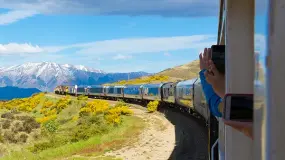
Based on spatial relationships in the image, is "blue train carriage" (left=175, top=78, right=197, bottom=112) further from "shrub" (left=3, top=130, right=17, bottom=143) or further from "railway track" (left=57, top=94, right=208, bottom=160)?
"shrub" (left=3, top=130, right=17, bottom=143)

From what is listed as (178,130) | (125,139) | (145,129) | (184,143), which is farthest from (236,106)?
(145,129)

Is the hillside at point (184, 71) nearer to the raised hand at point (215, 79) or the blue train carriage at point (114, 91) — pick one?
the blue train carriage at point (114, 91)

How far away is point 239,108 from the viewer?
1.84m

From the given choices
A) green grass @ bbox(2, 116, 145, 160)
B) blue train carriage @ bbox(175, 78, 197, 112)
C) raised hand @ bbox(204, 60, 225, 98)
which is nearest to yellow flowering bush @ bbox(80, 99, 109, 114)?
blue train carriage @ bbox(175, 78, 197, 112)

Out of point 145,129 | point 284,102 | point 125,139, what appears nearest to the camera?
point 284,102

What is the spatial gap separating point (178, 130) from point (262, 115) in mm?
23172

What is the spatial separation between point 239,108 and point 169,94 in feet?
110

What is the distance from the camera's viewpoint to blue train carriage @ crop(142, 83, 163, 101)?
39656mm

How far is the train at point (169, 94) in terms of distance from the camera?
66.1 feet

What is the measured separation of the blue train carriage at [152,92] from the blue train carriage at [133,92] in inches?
51.1

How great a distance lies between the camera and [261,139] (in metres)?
1.20

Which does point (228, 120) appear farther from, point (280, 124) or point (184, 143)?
point (184, 143)

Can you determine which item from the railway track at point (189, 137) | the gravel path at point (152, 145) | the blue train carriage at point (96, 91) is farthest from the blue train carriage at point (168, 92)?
the blue train carriage at point (96, 91)

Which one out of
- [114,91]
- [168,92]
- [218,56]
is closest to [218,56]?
[218,56]
